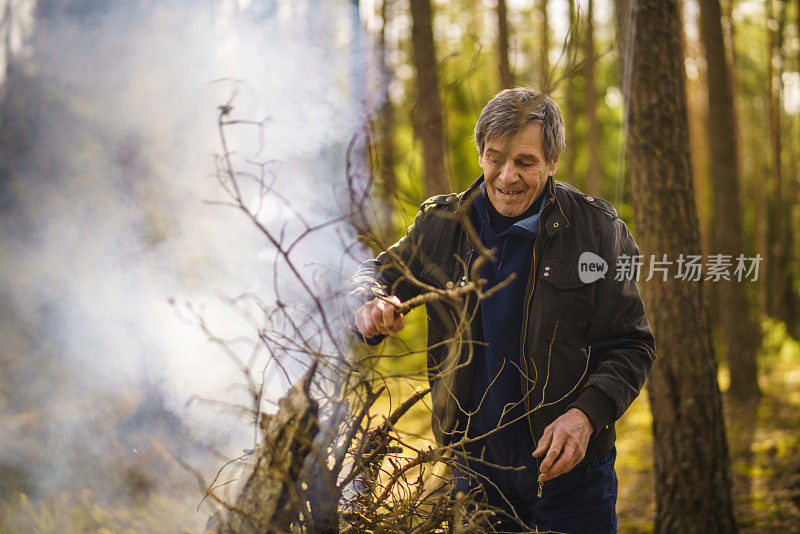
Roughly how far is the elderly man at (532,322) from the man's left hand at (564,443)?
0.07 metres

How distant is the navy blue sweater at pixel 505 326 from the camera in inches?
86.7

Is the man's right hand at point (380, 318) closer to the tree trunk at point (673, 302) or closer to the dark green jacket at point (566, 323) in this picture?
the dark green jacket at point (566, 323)

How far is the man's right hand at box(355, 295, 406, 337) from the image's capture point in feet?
6.53

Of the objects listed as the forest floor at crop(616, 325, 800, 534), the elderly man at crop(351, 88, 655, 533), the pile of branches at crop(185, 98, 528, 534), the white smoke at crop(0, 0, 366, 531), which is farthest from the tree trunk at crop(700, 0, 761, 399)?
the pile of branches at crop(185, 98, 528, 534)

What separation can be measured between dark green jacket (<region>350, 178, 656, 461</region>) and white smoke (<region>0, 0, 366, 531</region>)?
147 cm

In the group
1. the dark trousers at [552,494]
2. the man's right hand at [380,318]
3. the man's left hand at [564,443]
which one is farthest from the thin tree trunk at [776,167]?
the man's right hand at [380,318]

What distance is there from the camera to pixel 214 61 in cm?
559

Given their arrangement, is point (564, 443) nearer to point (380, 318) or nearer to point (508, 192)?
point (380, 318)

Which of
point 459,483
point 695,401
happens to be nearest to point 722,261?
point 695,401

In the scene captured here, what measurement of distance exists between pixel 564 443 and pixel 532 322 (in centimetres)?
43

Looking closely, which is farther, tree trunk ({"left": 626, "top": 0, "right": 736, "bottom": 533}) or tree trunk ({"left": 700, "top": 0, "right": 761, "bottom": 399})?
tree trunk ({"left": 700, "top": 0, "right": 761, "bottom": 399})

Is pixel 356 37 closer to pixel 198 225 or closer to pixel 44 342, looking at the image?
pixel 198 225

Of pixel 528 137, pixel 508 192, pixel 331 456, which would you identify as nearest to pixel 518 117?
pixel 528 137

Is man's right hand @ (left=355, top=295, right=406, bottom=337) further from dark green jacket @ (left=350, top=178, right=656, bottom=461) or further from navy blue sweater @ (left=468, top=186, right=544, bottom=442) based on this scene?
navy blue sweater @ (left=468, top=186, right=544, bottom=442)
